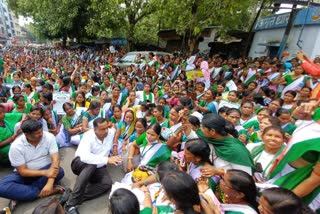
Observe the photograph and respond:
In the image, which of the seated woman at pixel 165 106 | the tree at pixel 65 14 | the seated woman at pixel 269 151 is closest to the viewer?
the seated woman at pixel 269 151

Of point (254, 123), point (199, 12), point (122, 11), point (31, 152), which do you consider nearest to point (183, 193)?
point (31, 152)

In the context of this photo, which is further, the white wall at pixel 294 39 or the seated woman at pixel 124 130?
the white wall at pixel 294 39

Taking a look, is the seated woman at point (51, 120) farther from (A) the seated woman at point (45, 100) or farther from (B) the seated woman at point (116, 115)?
(B) the seated woman at point (116, 115)

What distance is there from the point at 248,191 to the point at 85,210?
6.76 feet

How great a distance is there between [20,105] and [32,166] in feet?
5.18

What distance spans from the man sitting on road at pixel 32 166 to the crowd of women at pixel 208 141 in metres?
0.74

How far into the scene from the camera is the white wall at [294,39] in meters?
7.88

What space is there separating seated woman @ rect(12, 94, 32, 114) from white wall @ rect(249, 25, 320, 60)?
911cm

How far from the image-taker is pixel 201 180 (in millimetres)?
2000

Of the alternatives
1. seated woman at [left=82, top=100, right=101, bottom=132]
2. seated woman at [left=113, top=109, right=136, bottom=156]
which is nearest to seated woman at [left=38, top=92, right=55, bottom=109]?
seated woman at [left=82, top=100, right=101, bottom=132]

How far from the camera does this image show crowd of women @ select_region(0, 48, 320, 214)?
5.14ft

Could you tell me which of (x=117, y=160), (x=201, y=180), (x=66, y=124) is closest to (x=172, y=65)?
(x=66, y=124)

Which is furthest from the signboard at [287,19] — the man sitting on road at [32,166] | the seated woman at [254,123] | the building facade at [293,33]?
the man sitting on road at [32,166]

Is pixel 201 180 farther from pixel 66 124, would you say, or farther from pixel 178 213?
pixel 66 124
